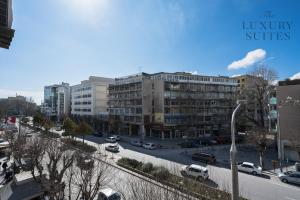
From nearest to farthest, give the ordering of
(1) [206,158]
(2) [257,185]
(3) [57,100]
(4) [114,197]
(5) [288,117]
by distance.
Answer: (4) [114,197] → (2) [257,185] → (1) [206,158] → (5) [288,117] → (3) [57,100]

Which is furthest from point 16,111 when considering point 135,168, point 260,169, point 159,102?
point 260,169

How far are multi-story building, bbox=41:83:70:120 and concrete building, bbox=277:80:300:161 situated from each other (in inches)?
3593

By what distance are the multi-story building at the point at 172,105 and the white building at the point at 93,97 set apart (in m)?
16.2

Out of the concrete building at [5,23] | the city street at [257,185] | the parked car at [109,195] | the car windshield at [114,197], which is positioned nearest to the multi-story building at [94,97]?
the city street at [257,185]

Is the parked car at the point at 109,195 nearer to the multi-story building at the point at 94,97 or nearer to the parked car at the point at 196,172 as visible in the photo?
the parked car at the point at 196,172

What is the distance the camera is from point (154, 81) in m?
59.8

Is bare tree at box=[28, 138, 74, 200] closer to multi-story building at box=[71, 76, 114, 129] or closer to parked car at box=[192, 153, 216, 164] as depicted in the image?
parked car at box=[192, 153, 216, 164]

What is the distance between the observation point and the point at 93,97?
83.2 meters

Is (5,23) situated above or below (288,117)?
above

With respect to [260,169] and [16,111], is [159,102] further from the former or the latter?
[16,111]

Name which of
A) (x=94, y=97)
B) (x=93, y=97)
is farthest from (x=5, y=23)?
(x=93, y=97)

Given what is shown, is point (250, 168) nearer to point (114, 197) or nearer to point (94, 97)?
point (114, 197)

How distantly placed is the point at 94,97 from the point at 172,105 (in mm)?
36213

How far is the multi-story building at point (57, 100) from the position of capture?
371ft
